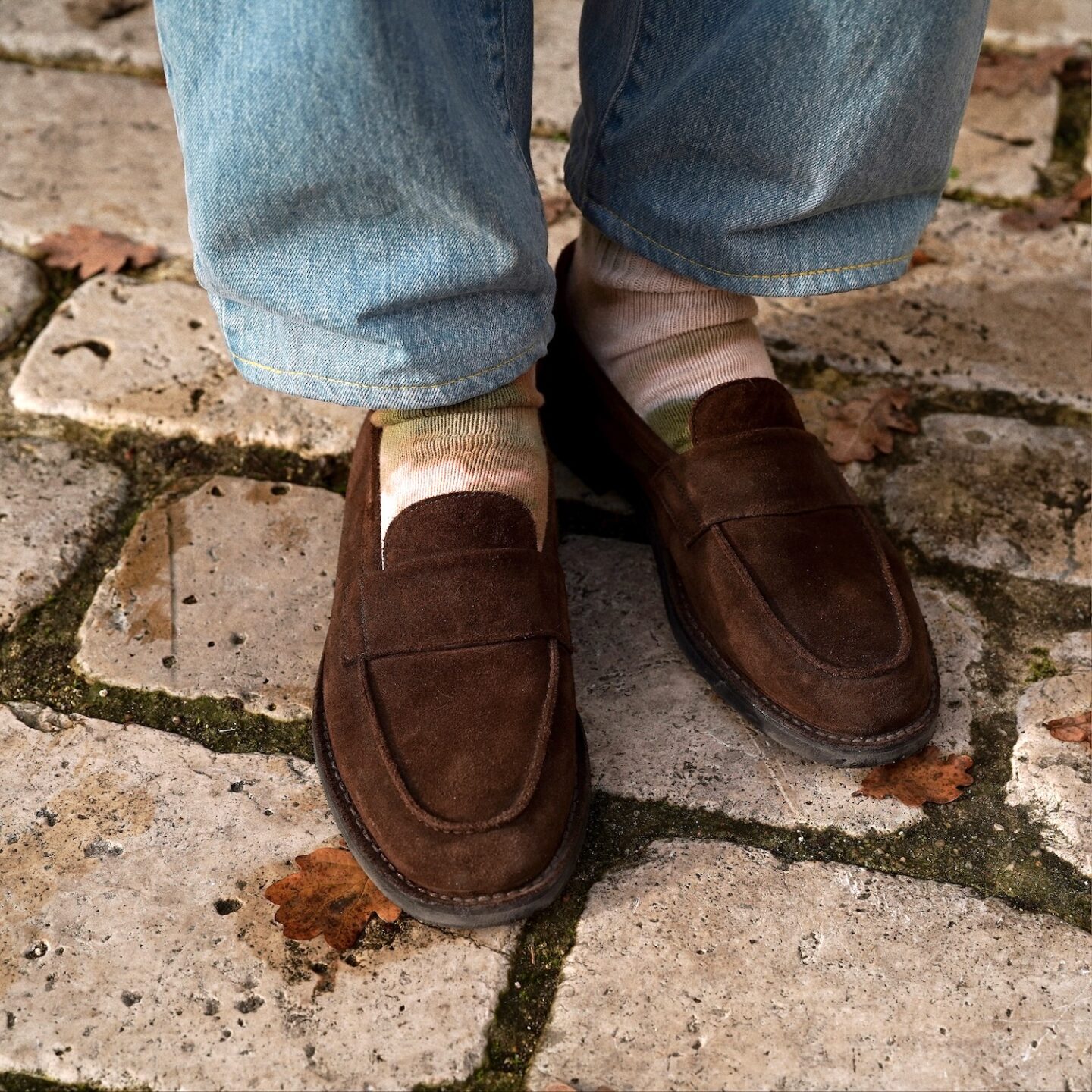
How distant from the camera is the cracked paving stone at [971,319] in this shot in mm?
2070

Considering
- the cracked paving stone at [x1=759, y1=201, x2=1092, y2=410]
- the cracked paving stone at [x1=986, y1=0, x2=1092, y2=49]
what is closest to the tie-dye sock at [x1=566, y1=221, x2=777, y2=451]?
the cracked paving stone at [x1=759, y1=201, x2=1092, y2=410]

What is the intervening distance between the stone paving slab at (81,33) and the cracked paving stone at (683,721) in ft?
6.02

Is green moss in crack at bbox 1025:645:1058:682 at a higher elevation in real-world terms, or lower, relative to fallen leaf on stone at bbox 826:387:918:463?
lower

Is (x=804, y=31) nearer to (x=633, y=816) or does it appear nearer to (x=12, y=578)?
(x=633, y=816)

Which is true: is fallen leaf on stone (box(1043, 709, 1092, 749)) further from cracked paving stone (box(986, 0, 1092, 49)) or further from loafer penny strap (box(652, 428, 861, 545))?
cracked paving stone (box(986, 0, 1092, 49))

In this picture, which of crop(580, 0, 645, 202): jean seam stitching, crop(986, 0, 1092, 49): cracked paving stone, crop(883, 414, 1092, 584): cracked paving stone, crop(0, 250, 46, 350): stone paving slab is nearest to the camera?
crop(580, 0, 645, 202): jean seam stitching

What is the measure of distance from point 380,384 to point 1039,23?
2.43 meters

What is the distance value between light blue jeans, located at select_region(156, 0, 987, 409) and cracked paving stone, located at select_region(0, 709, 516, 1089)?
52cm

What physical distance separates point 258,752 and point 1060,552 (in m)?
1.22

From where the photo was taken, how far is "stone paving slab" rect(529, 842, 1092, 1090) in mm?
1195

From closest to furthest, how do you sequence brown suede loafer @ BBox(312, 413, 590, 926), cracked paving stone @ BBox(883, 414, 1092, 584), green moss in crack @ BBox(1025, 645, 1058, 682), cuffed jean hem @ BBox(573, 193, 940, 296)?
brown suede loafer @ BBox(312, 413, 590, 926) → cuffed jean hem @ BBox(573, 193, 940, 296) → green moss in crack @ BBox(1025, 645, 1058, 682) → cracked paving stone @ BBox(883, 414, 1092, 584)

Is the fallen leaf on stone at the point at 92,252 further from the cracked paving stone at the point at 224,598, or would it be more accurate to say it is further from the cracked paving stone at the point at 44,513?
the cracked paving stone at the point at 224,598

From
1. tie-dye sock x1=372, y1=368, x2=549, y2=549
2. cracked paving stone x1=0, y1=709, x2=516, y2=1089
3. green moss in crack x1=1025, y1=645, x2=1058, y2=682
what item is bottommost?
cracked paving stone x1=0, y1=709, x2=516, y2=1089

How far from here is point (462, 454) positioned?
1445 mm
